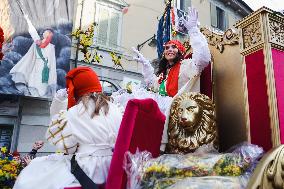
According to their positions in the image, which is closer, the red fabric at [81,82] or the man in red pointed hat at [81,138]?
the man in red pointed hat at [81,138]

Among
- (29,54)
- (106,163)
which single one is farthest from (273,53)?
(29,54)

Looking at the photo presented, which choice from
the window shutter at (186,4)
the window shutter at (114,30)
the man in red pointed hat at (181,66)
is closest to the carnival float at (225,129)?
the man in red pointed hat at (181,66)

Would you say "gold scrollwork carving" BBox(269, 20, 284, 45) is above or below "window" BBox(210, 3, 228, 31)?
below

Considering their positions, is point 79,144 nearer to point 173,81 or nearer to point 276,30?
point 173,81

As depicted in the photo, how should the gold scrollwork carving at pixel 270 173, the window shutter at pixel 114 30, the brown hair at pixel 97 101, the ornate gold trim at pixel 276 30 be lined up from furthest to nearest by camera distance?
the window shutter at pixel 114 30, the brown hair at pixel 97 101, the ornate gold trim at pixel 276 30, the gold scrollwork carving at pixel 270 173

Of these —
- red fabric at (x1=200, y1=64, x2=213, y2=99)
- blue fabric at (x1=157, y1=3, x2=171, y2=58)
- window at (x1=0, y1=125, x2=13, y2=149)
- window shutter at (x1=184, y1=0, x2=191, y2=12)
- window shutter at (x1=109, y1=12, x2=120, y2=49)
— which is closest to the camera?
red fabric at (x1=200, y1=64, x2=213, y2=99)

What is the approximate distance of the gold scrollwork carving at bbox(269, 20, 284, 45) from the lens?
197 cm

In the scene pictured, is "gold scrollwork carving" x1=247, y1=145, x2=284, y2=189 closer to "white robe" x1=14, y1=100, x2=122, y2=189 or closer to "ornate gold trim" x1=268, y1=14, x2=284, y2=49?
"ornate gold trim" x1=268, y1=14, x2=284, y2=49

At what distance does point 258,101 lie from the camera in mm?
1952

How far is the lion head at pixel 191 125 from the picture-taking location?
6.53 feet

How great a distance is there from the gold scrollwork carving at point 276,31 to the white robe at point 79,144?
1286mm

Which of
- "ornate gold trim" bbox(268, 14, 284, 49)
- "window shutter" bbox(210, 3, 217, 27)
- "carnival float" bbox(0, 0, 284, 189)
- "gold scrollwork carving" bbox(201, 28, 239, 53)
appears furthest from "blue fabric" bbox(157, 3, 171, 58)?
"window shutter" bbox(210, 3, 217, 27)

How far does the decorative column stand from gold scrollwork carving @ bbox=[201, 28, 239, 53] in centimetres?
22

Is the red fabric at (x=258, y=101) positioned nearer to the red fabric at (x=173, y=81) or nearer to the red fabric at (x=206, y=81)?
the red fabric at (x=206, y=81)
